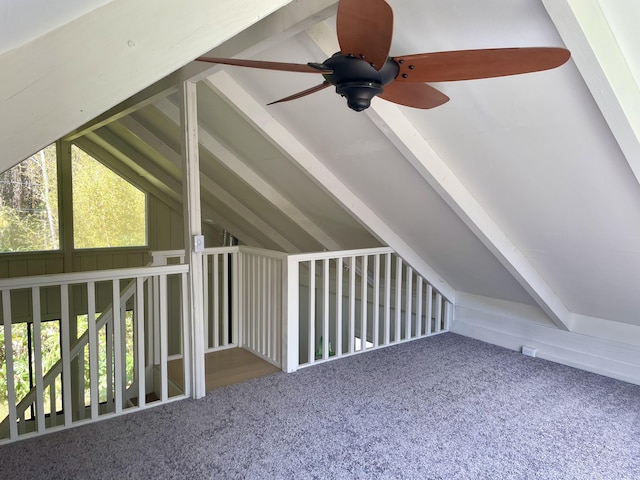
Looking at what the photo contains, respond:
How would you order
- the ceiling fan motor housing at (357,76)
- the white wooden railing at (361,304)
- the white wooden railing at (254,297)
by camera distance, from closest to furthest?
the ceiling fan motor housing at (357,76) → the white wooden railing at (361,304) → the white wooden railing at (254,297)

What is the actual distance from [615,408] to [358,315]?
297cm

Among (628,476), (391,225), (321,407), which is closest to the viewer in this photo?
(628,476)

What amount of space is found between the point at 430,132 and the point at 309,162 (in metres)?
1.07

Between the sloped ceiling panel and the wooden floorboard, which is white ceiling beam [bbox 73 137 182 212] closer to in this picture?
the wooden floorboard

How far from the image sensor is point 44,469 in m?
2.14

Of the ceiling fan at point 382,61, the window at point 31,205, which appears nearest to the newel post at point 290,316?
the ceiling fan at point 382,61

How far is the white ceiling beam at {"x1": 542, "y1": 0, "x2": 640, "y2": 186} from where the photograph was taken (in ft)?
5.19

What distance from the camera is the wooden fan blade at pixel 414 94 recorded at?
172 centimetres

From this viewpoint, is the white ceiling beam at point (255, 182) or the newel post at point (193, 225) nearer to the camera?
the newel post at point (193, 225)

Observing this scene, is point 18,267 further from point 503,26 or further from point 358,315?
point 503,26

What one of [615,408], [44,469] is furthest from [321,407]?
[615,408]

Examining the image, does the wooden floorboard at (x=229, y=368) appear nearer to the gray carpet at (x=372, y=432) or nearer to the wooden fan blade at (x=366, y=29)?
the gray carpet at (x=372, y=432)

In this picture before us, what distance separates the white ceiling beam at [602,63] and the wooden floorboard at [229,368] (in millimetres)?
2730

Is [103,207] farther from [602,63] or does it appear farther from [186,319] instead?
[602,63]
